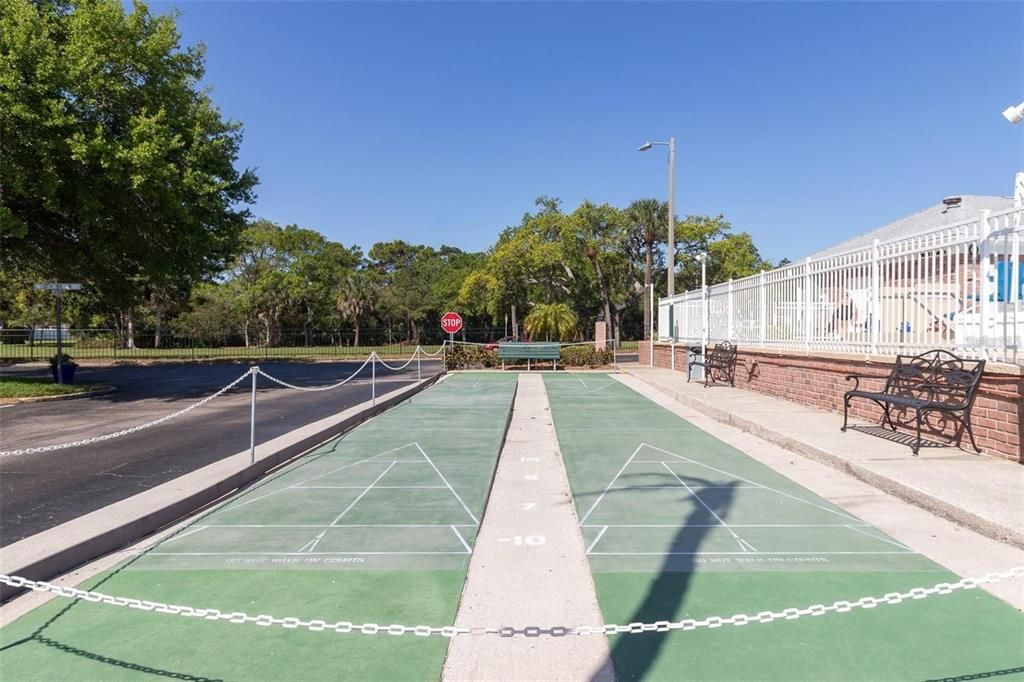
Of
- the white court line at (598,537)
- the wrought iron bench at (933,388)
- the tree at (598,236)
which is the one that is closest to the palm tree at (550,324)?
the tree at (598,236)

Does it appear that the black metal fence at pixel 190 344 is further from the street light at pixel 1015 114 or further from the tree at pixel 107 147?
the street light at pixel 1015 114

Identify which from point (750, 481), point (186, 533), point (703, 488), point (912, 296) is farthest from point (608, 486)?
point (912, 296)

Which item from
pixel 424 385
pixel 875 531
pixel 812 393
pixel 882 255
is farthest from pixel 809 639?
pixel 424 385

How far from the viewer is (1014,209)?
22.0 feet

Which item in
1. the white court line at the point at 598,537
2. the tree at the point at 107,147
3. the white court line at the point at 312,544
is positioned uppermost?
the tree at the point at 107,147

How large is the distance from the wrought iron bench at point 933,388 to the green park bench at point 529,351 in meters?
16.6

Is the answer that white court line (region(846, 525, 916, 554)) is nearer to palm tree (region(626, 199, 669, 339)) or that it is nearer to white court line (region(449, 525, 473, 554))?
white court line (region(449, 525, 473, 554))

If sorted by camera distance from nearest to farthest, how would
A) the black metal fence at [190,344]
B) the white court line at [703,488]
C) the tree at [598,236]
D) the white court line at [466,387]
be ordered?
the white court line at [703,488]
the white court line at [466,387]
the black metal fence at [190,344]
the tree at [598,236]

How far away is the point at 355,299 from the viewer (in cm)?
5675

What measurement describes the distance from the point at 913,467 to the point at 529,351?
1916 cm

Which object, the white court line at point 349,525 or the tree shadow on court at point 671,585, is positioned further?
the white court line at point 349,525

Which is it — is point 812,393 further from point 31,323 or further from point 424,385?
point 31,323

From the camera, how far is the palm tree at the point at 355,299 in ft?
186

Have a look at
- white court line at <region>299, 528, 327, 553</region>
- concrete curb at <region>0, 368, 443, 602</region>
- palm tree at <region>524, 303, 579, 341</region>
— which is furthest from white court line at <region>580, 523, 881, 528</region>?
palm tree at <region>524, 303, 579, 341</region>
